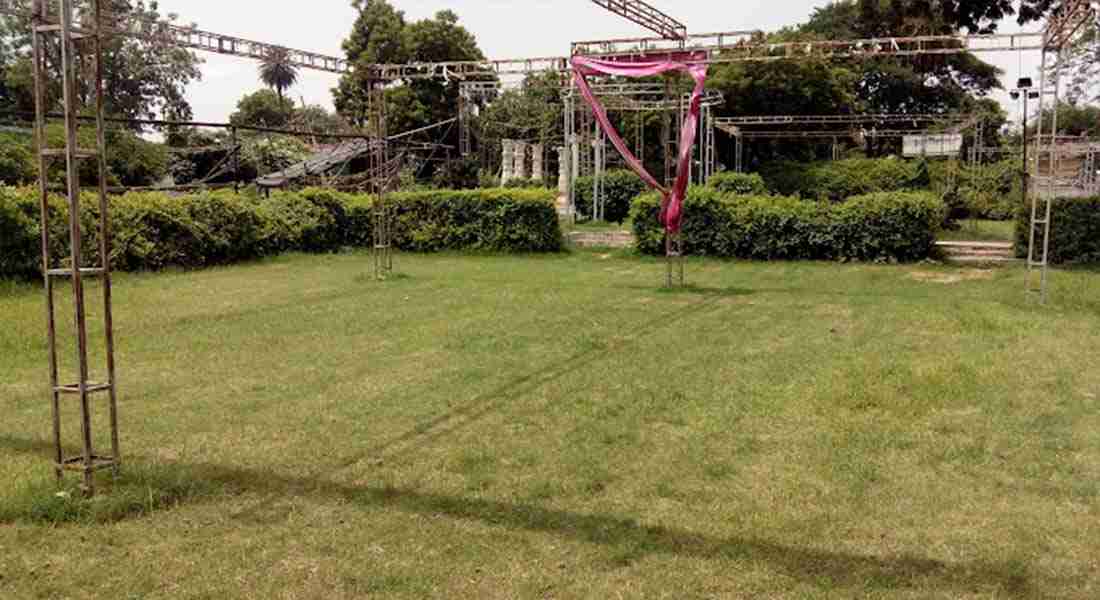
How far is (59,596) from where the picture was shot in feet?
10.9

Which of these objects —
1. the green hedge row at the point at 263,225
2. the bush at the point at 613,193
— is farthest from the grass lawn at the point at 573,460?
the bush at the point at 613,193

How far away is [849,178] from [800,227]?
14277 millimetres

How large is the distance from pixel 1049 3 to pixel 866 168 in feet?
33.1

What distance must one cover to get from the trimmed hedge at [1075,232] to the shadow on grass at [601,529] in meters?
14.2

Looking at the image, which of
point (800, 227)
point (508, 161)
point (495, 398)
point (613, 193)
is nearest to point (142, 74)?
point (508, 161)

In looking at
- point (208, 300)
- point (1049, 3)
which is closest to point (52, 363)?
point (208, 300)

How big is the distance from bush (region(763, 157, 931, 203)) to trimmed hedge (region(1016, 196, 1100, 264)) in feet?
42.5

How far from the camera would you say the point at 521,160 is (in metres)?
33.2

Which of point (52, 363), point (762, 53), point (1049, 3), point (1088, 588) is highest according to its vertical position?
point (1049, 3)

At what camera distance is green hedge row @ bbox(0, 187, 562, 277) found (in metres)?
13.2

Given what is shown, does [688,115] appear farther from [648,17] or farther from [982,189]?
[982,189]

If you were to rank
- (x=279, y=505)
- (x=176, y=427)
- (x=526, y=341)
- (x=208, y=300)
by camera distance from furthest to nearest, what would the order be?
(x=208, y=300) → (x=526, y=341) → (x=176, y=427) → (x=279, y=505)

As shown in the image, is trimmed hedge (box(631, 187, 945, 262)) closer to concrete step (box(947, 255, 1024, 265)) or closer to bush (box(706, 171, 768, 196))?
concrete step (box(947, 255, 1024, 265))

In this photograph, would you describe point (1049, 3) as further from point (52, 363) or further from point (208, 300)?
point (52, 363)
